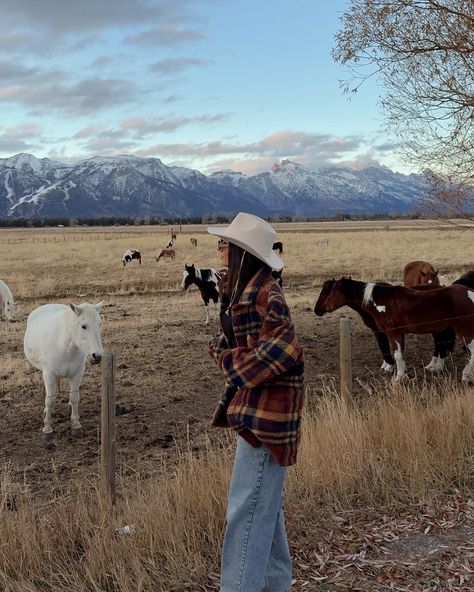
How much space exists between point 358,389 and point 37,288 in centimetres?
1742

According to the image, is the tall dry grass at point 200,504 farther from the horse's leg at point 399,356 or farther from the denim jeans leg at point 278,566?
the horse's leg at point 399,356

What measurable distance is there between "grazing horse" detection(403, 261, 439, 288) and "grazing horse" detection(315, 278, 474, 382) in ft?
15.5

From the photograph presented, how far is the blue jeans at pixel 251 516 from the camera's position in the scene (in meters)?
2.99

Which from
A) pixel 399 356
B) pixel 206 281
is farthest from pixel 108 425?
pixel 206 281

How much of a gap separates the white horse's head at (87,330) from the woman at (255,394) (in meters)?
4.59

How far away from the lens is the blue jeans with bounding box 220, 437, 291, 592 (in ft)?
9.80

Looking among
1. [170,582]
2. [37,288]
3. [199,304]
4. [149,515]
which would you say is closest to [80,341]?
[149,515]

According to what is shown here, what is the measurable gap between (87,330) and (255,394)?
5015 millimetres

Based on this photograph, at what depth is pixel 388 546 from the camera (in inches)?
158

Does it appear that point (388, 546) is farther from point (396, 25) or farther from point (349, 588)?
point (396, 25)

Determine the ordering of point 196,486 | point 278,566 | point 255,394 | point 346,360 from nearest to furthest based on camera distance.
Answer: point 255,394
point 278,566
point 196,486
point 346,360

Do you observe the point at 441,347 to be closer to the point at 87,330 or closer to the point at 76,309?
the point at 87,330

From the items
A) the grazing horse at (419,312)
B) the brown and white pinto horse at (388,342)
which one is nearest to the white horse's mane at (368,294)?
the grazing horse at (419,312)

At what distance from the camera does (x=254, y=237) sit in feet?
10.0
